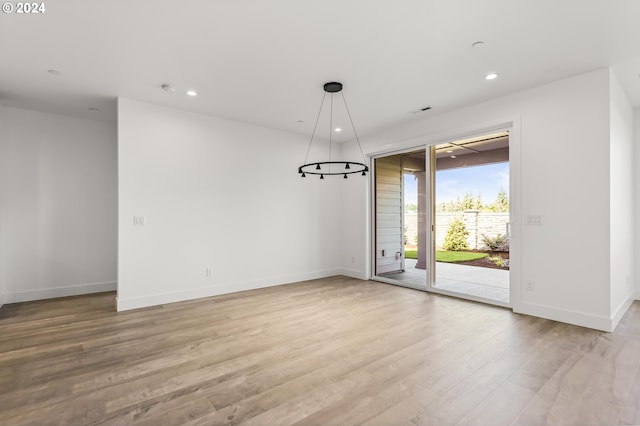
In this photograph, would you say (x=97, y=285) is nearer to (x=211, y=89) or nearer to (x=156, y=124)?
(x=156, y=124)

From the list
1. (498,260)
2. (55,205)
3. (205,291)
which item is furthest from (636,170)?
(55,205)

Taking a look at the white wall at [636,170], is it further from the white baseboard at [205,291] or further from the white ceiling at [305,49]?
the white baseboard at [205,291]

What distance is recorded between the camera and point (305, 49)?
119 inches

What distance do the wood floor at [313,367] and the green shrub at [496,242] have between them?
1.08m

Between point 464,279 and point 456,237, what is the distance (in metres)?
1.02

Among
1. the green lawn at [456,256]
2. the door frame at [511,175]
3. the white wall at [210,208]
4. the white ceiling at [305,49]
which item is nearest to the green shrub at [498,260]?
the green lawn at [456,256]

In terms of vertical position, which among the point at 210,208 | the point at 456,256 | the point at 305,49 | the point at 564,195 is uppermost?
the point at 305,49

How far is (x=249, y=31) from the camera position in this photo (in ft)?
8.95

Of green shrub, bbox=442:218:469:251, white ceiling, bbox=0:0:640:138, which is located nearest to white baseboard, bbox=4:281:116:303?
white ceiling, bbox=0:0:640:138

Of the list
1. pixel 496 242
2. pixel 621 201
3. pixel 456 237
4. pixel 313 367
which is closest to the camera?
pixel 313 367

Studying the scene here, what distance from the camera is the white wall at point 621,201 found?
3.49m

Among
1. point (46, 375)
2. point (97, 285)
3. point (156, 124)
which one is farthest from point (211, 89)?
point (97, 285)

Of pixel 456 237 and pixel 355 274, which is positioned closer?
pixel 456 237

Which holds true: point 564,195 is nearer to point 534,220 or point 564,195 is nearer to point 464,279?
point 534,220
